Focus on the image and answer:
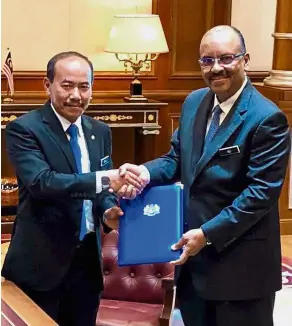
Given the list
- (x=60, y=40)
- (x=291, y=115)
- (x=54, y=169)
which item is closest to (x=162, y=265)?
(x=54, y=169)

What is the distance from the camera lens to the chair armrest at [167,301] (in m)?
2.92

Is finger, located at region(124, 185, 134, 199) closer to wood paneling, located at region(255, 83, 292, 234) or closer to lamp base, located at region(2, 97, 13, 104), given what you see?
lamp base, located at region(2, 97, 13, 104)

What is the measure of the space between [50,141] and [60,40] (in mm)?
3731

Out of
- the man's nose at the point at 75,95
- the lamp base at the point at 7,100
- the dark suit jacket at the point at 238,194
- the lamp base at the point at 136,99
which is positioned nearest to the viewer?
the dark suit jacket at the point at 238,194

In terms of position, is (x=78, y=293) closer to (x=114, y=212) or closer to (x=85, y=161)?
(x=114, y=212)

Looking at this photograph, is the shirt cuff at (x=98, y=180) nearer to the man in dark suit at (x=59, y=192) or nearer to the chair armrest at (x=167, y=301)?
the man in dark suit at (x=59, y=192)

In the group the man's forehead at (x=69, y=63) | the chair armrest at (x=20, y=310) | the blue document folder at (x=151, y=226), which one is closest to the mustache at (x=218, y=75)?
the blue document folder at (x=151, y=226)

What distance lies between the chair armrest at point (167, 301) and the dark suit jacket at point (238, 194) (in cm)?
68

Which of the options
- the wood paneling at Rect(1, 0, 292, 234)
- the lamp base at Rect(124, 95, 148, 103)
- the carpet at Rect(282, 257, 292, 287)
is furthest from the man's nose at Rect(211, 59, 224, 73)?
the wood paneling at Rect(1, 0, 292, 234)

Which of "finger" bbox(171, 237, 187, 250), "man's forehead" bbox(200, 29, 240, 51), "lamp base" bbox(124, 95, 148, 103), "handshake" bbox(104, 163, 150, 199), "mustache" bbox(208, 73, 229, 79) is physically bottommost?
"lamp base" bbox(124, 95, 148, 103)

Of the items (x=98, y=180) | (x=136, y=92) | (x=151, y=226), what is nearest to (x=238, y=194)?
(x=151, y=226)

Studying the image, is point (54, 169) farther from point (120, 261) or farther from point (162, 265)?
point (162, 265)

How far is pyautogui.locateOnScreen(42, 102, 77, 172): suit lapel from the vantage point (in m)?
2.31

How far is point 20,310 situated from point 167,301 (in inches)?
37.4
